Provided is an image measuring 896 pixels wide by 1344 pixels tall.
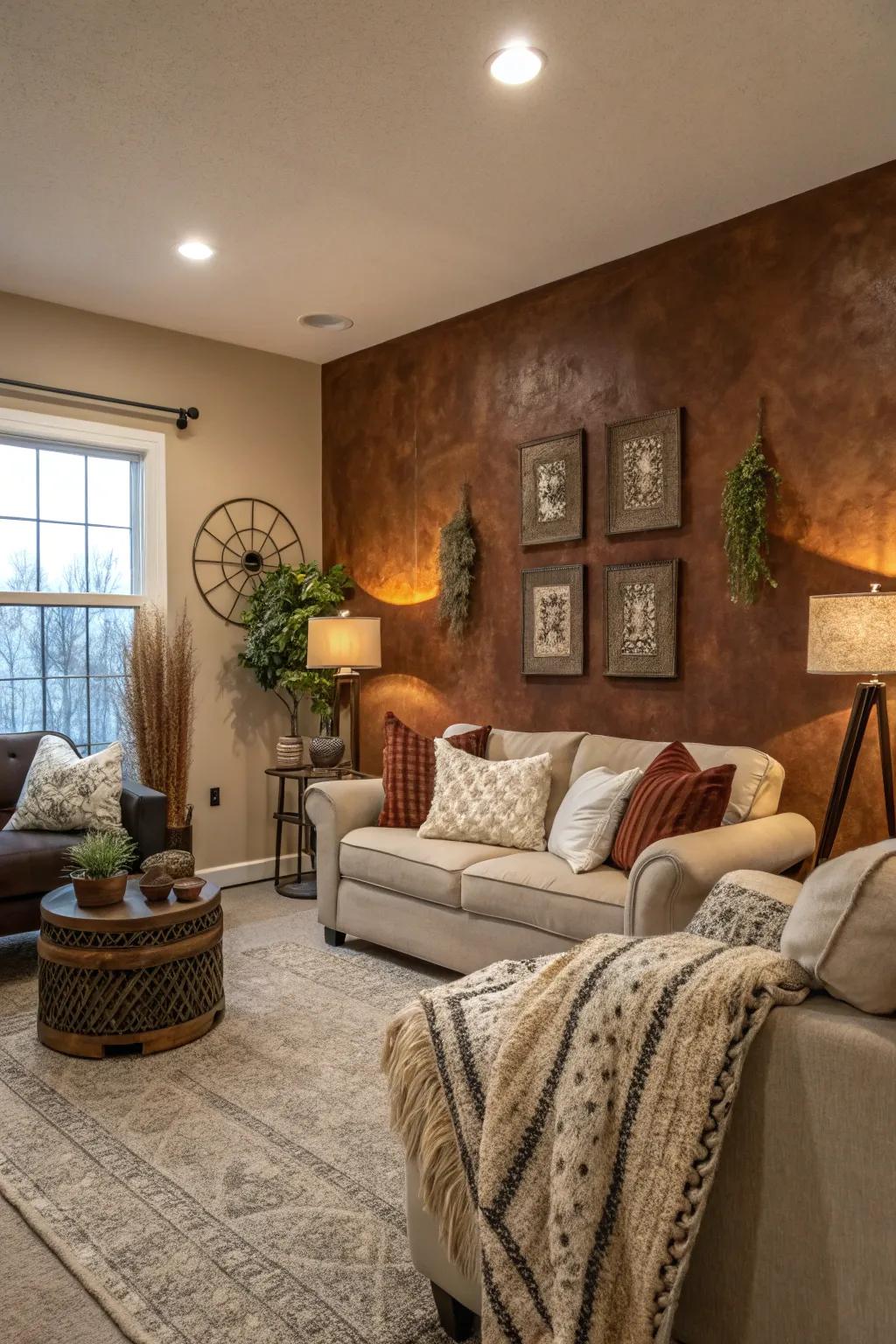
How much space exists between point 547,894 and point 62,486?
310cm

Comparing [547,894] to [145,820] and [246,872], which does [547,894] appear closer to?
[145,820]

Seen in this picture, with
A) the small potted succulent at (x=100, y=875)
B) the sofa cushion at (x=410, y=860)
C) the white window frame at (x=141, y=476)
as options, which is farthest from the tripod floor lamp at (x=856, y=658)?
the white window frame at (x=141, y=476)

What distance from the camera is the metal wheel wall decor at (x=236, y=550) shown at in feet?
17.1

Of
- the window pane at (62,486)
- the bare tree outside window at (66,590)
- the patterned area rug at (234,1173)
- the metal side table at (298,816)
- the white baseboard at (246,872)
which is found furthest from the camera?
the white baseboard at (246,872)

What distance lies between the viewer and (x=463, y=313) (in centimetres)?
480

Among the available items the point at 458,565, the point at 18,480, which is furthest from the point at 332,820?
the point at 18,480

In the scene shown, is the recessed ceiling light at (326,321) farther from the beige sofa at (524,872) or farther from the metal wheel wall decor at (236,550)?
the beige sofa at (524,872)

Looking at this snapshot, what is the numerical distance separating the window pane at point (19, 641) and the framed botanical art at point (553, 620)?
2.31 meters

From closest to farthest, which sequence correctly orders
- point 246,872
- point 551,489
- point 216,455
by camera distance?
point 551,489 → point 216,455 → point 246,872

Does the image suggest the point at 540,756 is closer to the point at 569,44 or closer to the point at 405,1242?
the point at 405,1242

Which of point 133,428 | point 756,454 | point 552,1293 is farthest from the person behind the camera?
point 133,428

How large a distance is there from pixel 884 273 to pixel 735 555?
1.05m

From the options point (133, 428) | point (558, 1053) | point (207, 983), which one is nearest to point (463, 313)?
point (133, 428)

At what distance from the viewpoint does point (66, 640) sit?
4770 mm
